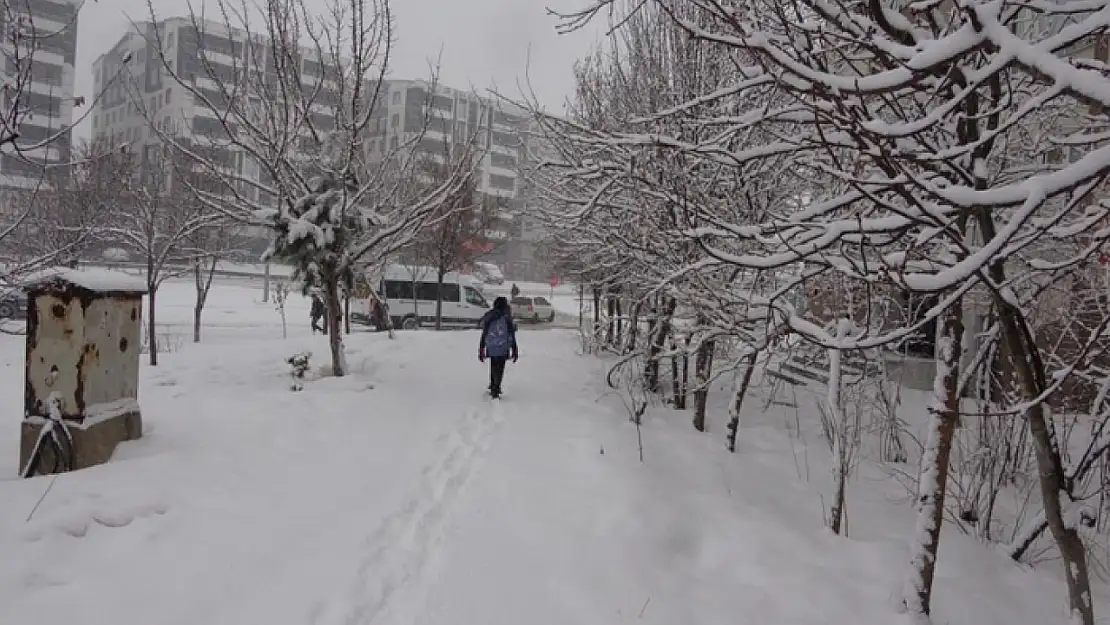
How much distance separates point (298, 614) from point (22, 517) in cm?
163

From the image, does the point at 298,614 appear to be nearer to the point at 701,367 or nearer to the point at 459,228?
the point at 701,367

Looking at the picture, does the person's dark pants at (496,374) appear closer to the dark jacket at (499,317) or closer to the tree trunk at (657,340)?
the dark jacket at (499,317)

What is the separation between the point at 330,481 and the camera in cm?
502

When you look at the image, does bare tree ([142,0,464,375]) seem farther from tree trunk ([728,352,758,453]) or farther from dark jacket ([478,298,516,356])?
Result: tree trunk ([728,352,758,453])

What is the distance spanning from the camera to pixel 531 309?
32875 mm

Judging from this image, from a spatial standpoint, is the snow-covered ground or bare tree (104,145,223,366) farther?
bare tree (104,145,223,366)

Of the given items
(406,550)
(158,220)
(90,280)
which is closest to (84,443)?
(90,280)

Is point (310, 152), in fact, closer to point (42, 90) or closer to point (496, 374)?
point (496, 374)

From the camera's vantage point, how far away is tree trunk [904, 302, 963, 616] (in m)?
3.53

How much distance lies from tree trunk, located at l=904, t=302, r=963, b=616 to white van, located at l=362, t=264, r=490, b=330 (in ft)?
66.3

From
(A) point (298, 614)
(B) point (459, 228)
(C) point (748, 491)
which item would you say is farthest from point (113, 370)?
(B) point (459, 228)

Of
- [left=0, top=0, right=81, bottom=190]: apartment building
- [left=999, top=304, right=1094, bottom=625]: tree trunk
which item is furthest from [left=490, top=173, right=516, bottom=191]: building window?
[left=999, top=304, right=1094, bottom=625]: tree trunk

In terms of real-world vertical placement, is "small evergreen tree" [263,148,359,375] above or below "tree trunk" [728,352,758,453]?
above

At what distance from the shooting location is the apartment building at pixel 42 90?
4.47 m
